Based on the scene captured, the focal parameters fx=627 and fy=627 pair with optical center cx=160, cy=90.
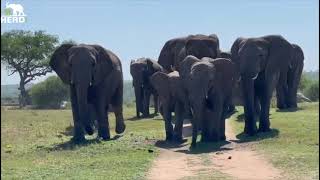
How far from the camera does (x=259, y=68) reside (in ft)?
75.8

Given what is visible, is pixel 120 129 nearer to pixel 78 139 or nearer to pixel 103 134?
pixel 103 134

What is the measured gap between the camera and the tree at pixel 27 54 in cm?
6481

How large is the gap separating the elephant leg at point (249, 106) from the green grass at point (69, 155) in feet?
10.7

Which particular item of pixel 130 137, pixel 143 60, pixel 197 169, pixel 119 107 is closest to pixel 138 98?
pixel 143 60

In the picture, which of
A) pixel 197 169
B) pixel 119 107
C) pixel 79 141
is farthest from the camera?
pixel 119 107

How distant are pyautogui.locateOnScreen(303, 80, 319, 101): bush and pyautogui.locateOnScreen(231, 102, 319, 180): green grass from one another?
34178 millimetres

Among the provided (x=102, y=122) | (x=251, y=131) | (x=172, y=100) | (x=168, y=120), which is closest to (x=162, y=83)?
(x=172, y=100)

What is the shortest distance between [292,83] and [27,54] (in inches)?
1461

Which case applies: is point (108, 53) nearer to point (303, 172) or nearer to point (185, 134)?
point (185, 134)

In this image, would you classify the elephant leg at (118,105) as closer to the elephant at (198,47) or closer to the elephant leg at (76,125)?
the elephant leg at (76,125)

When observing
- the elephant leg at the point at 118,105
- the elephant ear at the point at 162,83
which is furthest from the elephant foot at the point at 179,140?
the elephant leg at the point at 118,105

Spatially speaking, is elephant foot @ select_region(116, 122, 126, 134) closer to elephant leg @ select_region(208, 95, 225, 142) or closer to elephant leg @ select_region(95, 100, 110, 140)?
elephant leg @ select_region(95, 100, 110, 140)

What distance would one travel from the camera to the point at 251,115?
22719 millimetres

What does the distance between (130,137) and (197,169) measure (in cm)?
755
